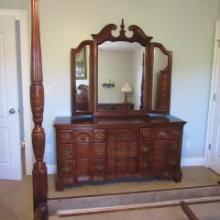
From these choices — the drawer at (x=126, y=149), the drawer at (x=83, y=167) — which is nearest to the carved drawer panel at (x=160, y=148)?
the drawer at (x=126, y=149)

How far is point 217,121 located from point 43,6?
9.48ft

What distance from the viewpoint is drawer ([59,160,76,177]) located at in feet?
9.53

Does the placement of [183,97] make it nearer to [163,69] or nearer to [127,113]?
[163,69]

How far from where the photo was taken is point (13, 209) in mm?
2527

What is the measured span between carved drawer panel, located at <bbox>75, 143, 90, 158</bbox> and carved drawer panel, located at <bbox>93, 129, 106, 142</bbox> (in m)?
0.12

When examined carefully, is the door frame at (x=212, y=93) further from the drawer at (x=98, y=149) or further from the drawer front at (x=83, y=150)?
the drawer front at (x=83, y=150)

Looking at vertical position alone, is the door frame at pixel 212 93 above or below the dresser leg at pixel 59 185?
above

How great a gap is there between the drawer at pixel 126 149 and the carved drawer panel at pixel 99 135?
197mm

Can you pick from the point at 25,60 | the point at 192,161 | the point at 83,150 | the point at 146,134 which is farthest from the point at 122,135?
the point at 25,60

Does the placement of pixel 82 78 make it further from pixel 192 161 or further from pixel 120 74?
pixel 192 161

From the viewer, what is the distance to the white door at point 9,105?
9.55ft

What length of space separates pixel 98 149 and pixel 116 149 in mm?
227

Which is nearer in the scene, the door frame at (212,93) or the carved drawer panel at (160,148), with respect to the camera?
the carved drawer panel at (160,148)


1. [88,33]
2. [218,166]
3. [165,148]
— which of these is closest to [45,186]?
[165,148]
